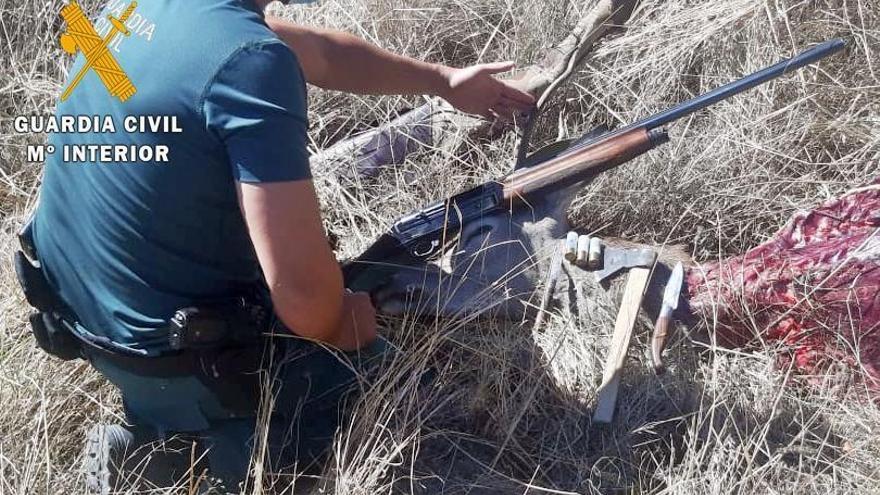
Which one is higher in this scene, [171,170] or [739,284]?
[171,170]

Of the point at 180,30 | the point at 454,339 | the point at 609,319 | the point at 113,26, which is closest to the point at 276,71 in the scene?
the point at 180,30

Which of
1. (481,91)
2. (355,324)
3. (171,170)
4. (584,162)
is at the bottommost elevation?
(355,324)

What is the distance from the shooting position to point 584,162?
10.2 ft

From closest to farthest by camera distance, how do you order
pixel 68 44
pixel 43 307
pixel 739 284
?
pixel 43 307 → pixel 739 284 → pixel 68 44

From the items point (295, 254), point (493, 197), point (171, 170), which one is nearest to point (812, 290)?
point (493, 197)

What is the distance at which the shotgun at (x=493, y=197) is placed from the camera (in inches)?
122

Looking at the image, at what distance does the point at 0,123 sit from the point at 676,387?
9.23ft

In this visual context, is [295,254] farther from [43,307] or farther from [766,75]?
[766,75]

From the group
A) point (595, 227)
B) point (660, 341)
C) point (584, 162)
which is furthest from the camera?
point (595, 227)

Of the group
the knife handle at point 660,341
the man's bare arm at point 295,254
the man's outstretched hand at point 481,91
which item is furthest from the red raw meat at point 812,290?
the man's bare arm at point 295,254

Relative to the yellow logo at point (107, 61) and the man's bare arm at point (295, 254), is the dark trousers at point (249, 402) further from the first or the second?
the yellow logo at point (107, 61)

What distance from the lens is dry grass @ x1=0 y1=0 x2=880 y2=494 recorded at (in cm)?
268

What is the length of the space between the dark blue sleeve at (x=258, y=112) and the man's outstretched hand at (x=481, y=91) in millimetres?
1060

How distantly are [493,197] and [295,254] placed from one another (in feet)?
3.54
